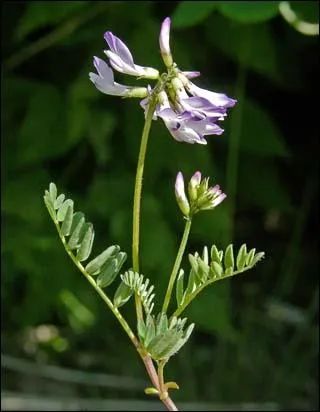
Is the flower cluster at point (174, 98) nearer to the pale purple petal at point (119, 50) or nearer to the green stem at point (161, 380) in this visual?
the pale purple petal at point (119, 50)

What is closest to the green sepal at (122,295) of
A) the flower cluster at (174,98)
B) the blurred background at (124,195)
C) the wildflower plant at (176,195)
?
the wildflower plant at (176,195)

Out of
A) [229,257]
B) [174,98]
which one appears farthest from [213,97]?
[229,257]

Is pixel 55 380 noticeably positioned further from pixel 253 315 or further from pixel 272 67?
pixel 272 67

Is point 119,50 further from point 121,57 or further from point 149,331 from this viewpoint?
point 149,331

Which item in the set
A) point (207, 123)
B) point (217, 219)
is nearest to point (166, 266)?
point (217, 219)

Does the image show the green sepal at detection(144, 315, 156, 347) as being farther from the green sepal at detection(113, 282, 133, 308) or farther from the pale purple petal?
the pale purple petal

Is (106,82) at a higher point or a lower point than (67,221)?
higher
